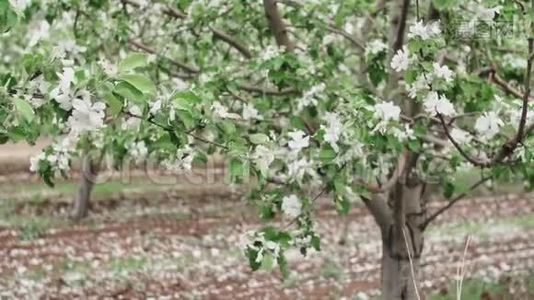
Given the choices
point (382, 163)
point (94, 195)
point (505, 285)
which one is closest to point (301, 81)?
point (382, 163)

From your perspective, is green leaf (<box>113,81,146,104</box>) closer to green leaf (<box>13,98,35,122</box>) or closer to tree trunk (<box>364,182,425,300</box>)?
green leaf (<box>13,98,35,122</box>)

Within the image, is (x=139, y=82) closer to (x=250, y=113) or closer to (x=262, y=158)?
(x=262, y=158)

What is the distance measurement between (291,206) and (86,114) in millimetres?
1954

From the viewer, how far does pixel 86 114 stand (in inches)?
91.4

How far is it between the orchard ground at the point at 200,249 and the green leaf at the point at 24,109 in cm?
611

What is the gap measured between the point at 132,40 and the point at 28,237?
6.32 metres

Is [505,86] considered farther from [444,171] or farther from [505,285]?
[505,285]

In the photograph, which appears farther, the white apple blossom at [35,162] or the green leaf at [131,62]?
the white apple blossom at [35,162]

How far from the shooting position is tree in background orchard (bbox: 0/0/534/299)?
8.37 ft

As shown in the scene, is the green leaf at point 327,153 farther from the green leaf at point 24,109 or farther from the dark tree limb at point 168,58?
the dark tree limb at point 168,58

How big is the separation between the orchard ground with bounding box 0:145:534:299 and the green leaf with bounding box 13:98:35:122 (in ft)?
20.0

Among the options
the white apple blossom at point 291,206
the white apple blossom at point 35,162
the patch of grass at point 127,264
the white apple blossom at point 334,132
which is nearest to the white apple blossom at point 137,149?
the white apple blossom at point 35,162

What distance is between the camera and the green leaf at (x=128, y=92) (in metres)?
2.27

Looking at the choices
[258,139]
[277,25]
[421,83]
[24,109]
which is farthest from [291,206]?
[24,109]
